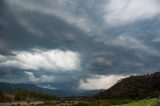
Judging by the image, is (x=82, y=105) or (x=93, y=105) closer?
(x=93, y=105)

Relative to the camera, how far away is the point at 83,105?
184 meters

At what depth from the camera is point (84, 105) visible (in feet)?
601

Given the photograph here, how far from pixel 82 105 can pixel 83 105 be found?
1.24 meters

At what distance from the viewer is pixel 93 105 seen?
568 ft

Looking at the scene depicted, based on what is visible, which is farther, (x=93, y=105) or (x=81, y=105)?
(x=81, y=105)

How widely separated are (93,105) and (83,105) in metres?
11.6

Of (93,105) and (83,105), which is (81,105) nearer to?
(83,105)

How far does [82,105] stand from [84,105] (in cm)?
193

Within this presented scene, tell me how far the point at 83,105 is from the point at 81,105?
162cm

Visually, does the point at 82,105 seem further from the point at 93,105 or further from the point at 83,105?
the point at 93,105

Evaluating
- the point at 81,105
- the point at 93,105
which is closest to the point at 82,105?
the point at 81,105

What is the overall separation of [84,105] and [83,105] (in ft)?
2.34

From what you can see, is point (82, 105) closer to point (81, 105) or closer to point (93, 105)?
point (81, 105)
